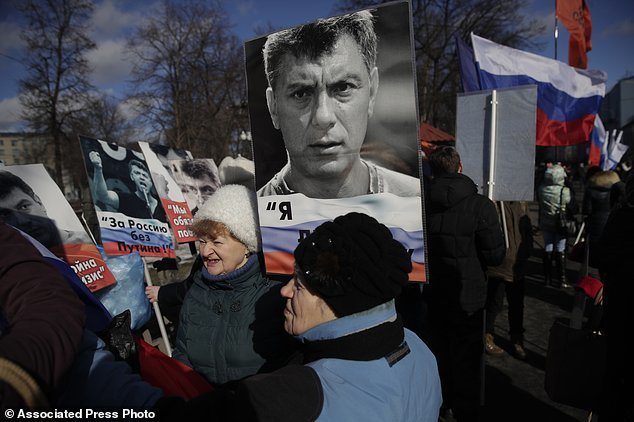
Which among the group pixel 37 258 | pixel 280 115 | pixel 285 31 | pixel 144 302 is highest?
pixel 285 31

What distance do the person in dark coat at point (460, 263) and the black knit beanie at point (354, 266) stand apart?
1.97 meters

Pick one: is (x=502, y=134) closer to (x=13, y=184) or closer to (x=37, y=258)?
(x=37, y=258)

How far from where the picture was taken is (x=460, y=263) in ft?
9.88

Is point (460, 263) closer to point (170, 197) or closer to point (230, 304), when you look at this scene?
point (230, 304)

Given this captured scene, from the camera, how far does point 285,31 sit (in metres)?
1.82

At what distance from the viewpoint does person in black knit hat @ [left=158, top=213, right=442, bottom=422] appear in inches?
37.4

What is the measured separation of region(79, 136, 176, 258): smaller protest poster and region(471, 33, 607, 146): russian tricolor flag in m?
4.30

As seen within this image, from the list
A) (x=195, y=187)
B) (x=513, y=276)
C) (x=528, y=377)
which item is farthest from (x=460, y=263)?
(x=195, y=187)

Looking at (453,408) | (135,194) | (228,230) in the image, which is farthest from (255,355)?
(135,194)

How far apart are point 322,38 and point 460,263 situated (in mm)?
2073

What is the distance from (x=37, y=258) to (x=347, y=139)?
1.24m

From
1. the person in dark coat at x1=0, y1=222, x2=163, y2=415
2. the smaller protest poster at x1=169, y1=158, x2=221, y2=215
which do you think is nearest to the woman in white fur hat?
the person in dark coat at x1=0, y1=222, x2=163, y2=415

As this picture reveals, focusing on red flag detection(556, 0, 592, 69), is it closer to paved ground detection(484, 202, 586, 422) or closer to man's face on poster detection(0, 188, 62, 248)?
paved ground detection(484, 202, 586, 422)

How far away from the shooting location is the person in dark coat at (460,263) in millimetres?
2953
